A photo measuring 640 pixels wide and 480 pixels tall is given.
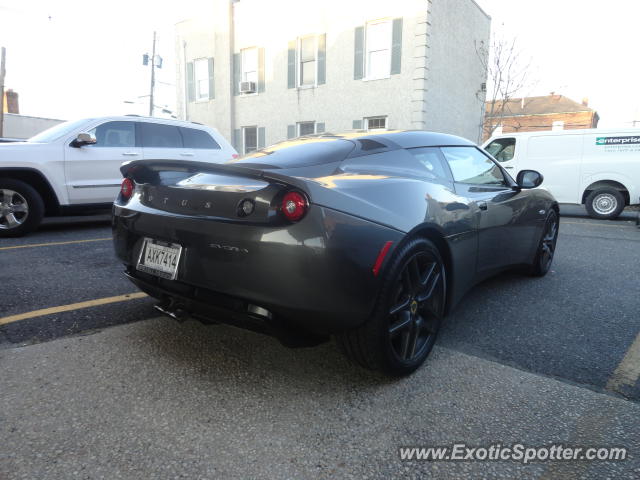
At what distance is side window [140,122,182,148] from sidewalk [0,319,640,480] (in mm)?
4976

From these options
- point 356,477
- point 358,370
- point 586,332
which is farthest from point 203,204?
point 586,332

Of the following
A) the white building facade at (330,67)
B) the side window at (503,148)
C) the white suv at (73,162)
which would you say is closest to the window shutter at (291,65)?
the white building facade at (330,67)

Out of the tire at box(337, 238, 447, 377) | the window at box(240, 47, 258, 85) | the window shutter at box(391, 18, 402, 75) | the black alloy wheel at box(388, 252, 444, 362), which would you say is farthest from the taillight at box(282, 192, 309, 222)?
the window at box(240, 47, 258, 85)

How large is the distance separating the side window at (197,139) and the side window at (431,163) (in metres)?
5.36

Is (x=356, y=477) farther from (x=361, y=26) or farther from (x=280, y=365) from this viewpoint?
(x=361, y=26)

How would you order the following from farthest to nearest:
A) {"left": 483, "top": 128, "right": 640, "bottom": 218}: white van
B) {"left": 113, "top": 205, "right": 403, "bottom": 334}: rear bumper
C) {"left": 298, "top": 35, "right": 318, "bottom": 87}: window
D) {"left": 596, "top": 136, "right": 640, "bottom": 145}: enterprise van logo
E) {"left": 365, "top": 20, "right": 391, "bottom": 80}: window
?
1. {"left": 298, "top": 35, "right": 318, "bottom": 87}: window
2. {"left": 365, "top": 20, "right": 391, "bottom": 80}: window
3. {"left": 483, "top": 128, "right": 640, "bottom": 218}: white van
4. {"left": 596, "top": 136, "right": 640, "bottom": 145}: enterprise van logo
5. {"left": 113, "top": 205, "right": 403, "bottom": 334}: rear bumper

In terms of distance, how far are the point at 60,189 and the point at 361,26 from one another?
11084mm

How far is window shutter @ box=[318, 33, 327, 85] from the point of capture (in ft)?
48.9

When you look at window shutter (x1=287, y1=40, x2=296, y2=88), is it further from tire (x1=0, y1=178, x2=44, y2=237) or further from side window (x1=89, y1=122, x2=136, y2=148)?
tire (x1=0, y1=178, x2=44, y2=237)

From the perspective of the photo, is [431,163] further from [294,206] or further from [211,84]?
[211,84]

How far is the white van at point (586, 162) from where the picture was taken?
996 cm

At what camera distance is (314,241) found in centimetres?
190

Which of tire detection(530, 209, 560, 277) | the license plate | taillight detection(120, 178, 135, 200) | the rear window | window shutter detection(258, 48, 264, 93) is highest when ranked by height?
window shutter detection(258, 48, 264, 93)

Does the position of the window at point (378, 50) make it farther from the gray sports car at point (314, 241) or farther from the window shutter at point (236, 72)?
the gray sports car at point (314, 241)
